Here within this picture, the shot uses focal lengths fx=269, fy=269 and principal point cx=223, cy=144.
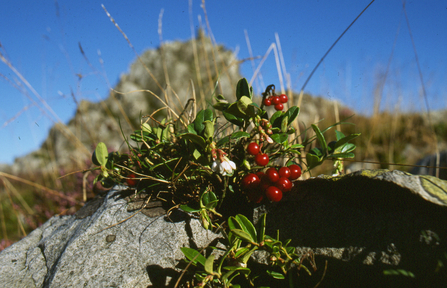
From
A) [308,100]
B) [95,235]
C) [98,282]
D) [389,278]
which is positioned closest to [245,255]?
[389,278]

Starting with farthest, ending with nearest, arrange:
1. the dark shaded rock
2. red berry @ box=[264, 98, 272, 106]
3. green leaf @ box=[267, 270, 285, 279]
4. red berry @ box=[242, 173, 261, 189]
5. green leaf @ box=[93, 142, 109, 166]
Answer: green leaf @ box=[93, 142, 109, 166]
red berry @ box=[264, 98, 272, 106]
red berry @ box=[242, 173, 261, 189]
green leaf @ box=[267, 270, 285, 279]
the dark shaded rock

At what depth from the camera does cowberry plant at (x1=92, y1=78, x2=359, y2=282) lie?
3.43 ft

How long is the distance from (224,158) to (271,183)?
0.23 meters

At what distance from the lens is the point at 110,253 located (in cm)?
111

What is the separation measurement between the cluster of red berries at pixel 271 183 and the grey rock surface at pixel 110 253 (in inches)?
10.6

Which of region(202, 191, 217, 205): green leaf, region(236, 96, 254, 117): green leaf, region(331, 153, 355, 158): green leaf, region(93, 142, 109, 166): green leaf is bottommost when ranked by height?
region(331, 153, 355, 158): green leaf

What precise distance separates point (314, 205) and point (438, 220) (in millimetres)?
403

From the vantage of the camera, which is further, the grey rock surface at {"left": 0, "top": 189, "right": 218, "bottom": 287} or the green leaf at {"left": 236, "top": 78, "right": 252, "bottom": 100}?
the green leaf at {"left": 236, "top": 78, "right": 252, "bottom": 100}

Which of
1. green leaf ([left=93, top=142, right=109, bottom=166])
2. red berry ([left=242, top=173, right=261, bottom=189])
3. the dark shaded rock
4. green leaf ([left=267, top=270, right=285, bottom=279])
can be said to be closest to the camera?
the dark shaded rock

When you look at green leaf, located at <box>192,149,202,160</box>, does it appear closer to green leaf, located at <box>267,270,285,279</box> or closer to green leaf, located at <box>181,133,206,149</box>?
green leaf, located at <box>181,133,206,149</box>

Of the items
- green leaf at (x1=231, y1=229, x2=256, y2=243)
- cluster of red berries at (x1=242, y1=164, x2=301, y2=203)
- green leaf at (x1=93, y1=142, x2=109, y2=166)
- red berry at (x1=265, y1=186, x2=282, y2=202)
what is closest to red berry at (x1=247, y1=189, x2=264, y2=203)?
cluster of red berries at (x1=242, y1=164, x2=301, y2=203)

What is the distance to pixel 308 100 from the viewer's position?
987 centimetres

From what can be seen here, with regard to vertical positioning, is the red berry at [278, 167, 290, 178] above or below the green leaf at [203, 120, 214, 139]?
below

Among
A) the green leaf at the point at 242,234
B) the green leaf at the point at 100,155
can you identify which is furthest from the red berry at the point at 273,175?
the green leaf at the point at 100,155
